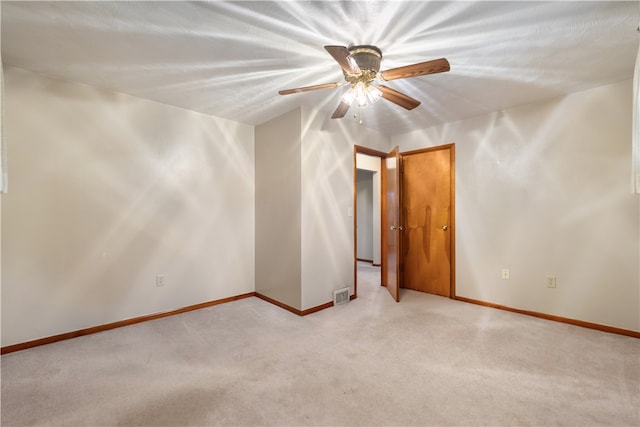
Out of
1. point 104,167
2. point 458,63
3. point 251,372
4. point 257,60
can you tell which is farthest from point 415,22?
point 104,167

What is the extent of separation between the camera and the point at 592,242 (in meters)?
2.76

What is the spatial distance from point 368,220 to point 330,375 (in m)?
4.94

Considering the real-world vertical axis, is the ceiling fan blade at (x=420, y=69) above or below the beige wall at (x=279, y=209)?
above

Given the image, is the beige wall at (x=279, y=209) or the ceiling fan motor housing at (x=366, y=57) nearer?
the ceiling fan motor housing at (x=366, y=57)

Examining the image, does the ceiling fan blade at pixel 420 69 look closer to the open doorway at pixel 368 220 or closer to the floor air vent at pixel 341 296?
the floor air vent at pixel 341 296

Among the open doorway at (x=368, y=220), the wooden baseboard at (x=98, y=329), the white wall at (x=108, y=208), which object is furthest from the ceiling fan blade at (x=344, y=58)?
the wooden baseboard at (x=98, y=329)

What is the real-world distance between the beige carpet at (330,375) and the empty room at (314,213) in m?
0.02

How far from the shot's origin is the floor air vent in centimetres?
341

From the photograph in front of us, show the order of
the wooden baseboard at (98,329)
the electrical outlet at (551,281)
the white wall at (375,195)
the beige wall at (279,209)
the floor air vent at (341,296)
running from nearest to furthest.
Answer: the wooden baseboard at (98,329)
the electrical outlet at (551,281)
the beige wall at (279,209)
the floor air vent at (341,296)
the white wall at (375,195)

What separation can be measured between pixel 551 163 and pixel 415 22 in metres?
2.32

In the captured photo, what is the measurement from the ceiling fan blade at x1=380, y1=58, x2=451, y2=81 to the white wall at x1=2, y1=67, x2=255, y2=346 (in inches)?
94.1

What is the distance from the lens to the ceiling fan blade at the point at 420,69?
172 cm

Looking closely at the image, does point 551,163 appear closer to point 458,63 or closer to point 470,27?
point 458,63

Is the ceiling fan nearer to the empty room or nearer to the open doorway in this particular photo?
the empty room
